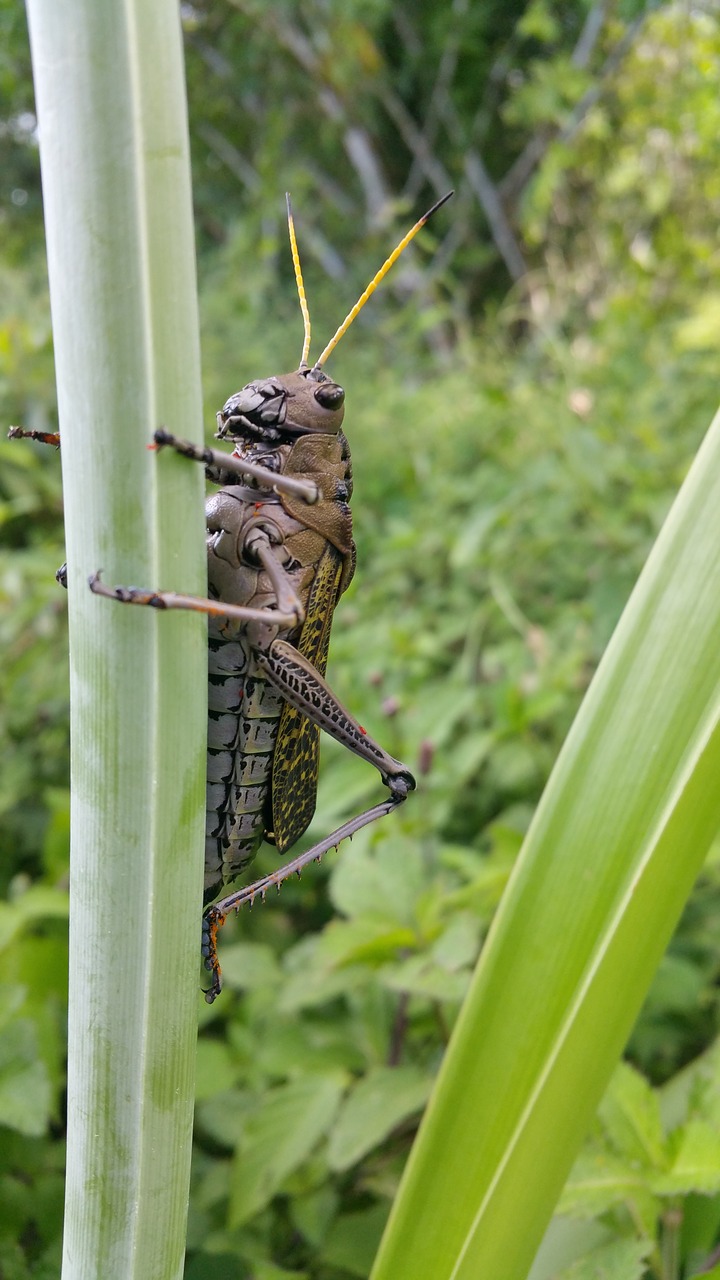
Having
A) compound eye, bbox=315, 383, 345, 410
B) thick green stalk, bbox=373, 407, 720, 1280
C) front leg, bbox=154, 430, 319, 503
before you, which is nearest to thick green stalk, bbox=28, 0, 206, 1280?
front leg, bbox=154, 430, 319, 503

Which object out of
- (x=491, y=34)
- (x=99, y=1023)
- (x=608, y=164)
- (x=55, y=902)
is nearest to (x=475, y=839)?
(x=55, y=902)

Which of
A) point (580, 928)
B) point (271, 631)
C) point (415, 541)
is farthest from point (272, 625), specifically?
point (415, 541)

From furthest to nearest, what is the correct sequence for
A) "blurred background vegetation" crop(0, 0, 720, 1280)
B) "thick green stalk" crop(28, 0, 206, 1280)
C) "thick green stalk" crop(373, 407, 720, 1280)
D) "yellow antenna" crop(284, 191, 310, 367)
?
"blurred background vegetation" crop(0, 0, 720, 1280), "yellow antenna" crop(284, 191, 310, 367), "thick green stalk" crop(373, 407, 720, 1280), "thick green stalk" crop(28, 0, 206, 1280)

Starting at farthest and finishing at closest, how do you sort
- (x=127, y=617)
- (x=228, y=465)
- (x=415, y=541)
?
(x=415, y=541) → (x=228, y=465) → (x=127, y=617)

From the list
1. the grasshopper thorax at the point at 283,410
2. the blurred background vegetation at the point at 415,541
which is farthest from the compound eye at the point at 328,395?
the blurred background vegetation at the point at 415,541

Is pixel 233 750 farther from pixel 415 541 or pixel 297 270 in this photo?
pixel 415 541

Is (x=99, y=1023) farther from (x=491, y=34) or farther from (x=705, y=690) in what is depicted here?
(x=491, y=34)

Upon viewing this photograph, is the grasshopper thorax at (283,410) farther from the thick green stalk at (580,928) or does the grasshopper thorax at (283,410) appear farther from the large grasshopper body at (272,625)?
the thick green stalk at (580,928)

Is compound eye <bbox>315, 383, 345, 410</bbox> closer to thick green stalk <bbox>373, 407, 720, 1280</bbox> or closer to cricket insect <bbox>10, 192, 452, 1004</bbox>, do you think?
cricket insect <bbox>10, 192, 452, 1004</bbox>
